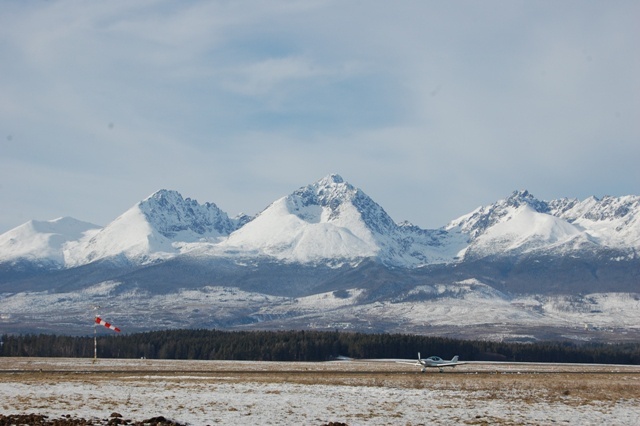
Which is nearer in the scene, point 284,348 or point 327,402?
point 327,402

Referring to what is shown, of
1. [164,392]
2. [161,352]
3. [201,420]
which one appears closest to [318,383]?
[164,392]

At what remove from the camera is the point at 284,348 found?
516 ft

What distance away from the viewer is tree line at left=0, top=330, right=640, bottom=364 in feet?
516

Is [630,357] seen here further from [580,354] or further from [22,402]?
[22,402]

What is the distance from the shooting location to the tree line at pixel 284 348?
157375mm

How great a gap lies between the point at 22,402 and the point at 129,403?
5.91 meters

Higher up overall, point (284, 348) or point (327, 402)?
point (284, 348)

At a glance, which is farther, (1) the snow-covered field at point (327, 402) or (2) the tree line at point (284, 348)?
(2) the tree line at point (284, 348)

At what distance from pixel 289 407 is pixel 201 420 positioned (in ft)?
22.5

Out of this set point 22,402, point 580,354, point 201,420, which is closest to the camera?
point 201,420

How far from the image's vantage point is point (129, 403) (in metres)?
44.2

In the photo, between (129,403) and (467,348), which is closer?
(129,403)

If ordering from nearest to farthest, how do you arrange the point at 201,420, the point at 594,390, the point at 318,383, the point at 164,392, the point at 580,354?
the point at 201,420, the point at 164,392, the point at 594,390, the point at 318,383, the point at 580,354

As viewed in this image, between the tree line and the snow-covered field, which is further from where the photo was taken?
the tree line
